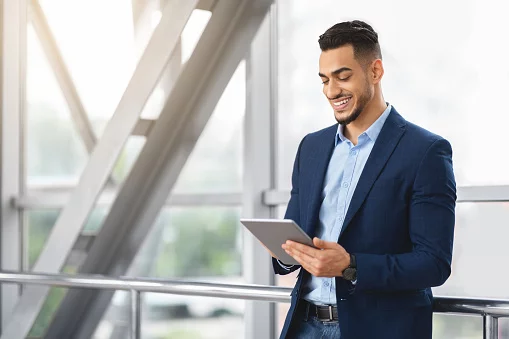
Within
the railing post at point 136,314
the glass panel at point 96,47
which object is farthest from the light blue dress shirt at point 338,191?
the glass panel at point 96,47

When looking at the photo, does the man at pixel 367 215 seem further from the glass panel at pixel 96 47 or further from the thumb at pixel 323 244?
the glass panel at pixel 96 47

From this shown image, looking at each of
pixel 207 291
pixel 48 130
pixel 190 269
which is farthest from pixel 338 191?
pixel 48 130

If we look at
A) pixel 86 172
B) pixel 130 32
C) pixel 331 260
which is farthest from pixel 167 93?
pixel 331 260

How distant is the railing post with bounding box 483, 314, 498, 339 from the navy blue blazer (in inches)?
7.1

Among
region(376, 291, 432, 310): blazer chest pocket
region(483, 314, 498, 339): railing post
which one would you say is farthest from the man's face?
region(483, 314, 498, 339): railing post

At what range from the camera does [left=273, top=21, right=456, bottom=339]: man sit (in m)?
1.81

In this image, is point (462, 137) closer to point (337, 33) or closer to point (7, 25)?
point (337, 33)

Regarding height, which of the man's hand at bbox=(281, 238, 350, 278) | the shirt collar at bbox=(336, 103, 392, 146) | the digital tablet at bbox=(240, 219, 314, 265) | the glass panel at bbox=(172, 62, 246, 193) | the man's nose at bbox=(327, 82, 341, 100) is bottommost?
the man's hand at bbox=(281, 238, 350, 278)

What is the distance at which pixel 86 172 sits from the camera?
13.1ft

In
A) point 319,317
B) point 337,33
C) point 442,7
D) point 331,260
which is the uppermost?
point 442,7

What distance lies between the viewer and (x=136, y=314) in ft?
8.87

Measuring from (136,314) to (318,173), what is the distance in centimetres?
100

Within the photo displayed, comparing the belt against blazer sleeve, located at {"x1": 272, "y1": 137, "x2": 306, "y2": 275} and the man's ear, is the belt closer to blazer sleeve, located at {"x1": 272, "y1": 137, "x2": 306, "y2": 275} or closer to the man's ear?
blazer sleeve, located at {"x1": 272, "y1": 137, "x2": 306, "y2": 275}

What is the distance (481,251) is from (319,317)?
1.98m
